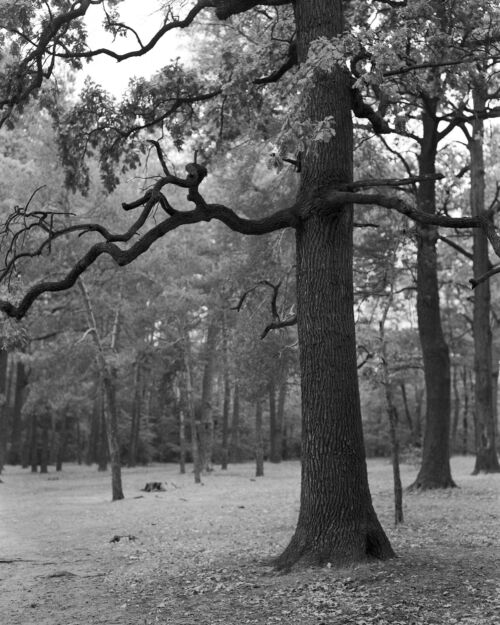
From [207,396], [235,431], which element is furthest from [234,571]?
[235,431]

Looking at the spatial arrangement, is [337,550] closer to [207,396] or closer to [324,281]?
[324,281]

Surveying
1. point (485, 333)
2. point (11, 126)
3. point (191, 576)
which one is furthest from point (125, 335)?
point (191, 576)

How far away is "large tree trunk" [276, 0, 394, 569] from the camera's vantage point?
262 inches

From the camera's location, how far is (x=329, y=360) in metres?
6.88

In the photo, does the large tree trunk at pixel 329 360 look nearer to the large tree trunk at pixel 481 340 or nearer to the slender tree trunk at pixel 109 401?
the slender tree trunk at pixel 109 401

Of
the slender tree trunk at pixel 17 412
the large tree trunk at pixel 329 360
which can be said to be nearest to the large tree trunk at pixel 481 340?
the large tree trunk at pixel 329 360

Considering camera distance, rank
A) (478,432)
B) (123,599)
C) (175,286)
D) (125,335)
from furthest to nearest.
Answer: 1. (125,335)
2. (175,286)
3. (478,432)
4. (123,599)

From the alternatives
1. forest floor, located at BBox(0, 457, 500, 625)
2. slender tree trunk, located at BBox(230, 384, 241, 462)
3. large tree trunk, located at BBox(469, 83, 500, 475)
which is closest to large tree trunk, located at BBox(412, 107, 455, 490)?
forest floor, located at BBox(0, 457, 500, 625)

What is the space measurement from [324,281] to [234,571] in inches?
132

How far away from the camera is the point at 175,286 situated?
22047 mm

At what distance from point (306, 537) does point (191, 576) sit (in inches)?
57.3

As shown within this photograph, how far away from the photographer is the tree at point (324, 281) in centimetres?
662

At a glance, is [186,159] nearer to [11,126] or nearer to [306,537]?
[11,126]

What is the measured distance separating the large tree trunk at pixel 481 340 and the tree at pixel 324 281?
11.1 m
